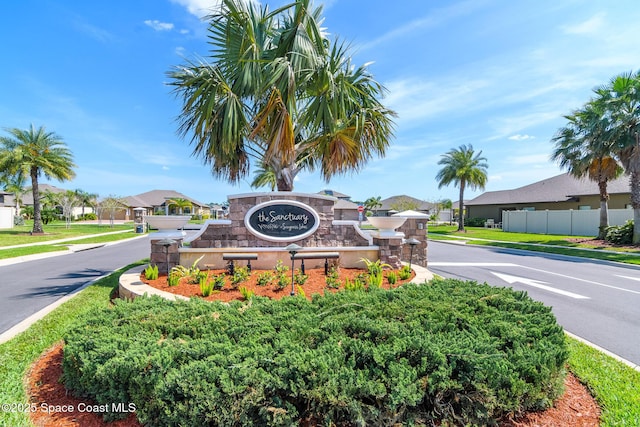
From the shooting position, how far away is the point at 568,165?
19469mm

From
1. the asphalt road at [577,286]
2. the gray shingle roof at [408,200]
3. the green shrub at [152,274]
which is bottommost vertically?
the asphalt road at [577,286]

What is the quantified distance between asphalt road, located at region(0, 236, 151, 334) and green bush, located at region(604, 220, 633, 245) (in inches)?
916

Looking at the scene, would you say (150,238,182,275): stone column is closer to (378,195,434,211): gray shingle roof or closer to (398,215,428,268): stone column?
(398,215,428,268): stone column

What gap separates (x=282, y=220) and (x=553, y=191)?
111ft

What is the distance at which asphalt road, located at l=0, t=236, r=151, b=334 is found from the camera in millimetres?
5820

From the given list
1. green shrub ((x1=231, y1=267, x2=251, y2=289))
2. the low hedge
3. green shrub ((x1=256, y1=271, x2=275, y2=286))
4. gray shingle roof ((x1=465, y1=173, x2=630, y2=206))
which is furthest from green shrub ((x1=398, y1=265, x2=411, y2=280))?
gray shingle roof ((x1=465, y1=173, x2=630, y2=206))

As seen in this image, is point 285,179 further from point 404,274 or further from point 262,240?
point 404,274

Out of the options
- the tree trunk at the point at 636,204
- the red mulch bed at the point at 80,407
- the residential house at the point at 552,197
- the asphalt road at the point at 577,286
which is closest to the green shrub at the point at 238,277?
the red mulch bed at the point at 80,407

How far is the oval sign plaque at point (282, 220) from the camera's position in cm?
767

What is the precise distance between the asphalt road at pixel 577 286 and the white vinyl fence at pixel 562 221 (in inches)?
505

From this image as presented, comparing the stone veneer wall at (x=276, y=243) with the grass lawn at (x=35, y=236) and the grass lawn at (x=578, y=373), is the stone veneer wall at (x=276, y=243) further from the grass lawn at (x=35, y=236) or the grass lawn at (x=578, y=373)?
the grass lawn at (x=35, y=236)

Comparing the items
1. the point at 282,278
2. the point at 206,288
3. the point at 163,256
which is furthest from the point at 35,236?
the point at 282,278

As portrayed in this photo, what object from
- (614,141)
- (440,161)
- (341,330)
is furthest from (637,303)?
(440,161)

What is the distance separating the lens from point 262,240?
7.65 m
